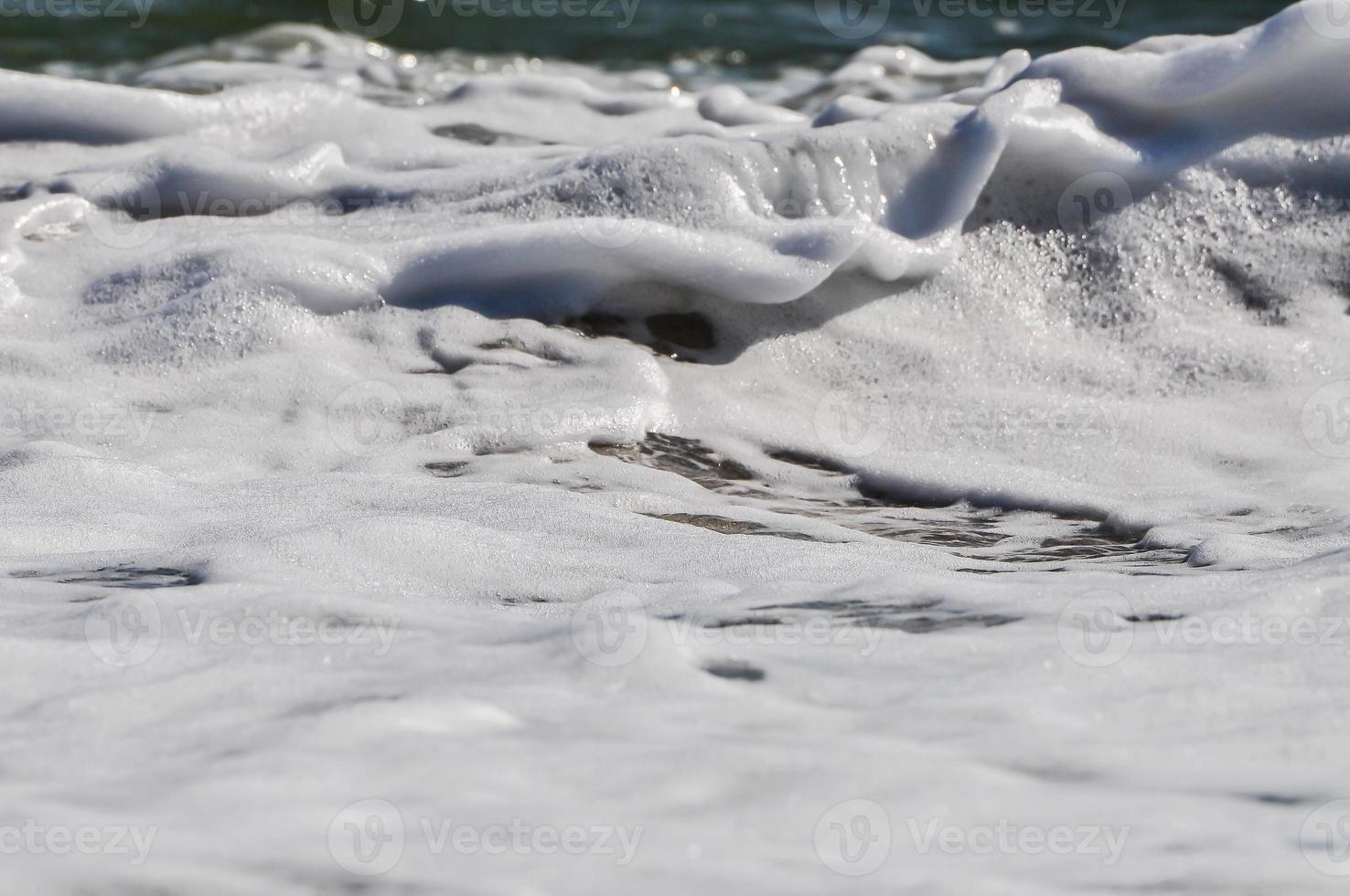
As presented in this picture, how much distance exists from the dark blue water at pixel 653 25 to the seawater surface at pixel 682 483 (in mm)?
1785

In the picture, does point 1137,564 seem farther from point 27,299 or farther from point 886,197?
point 27,299

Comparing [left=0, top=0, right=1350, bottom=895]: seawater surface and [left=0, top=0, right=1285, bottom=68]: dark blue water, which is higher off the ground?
[left=0, top=0, right=1285, bottom=68]: dark blue water

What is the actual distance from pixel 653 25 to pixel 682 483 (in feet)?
20.7

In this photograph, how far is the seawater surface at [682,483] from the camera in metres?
1.61

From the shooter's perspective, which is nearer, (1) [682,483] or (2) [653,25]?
(1) [682,483]

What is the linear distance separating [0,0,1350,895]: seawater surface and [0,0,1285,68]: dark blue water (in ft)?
5.86

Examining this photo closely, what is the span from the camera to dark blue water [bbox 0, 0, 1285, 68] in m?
7.88

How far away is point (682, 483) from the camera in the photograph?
10.5ft

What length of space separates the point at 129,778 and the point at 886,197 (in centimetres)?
325

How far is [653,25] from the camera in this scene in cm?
878

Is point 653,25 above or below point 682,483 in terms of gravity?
above

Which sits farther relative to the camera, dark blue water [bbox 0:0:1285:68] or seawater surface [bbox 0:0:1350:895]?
dark blue water [bbox 0:0:1285:68]

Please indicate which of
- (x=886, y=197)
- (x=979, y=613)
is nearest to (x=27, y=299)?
→ (x=886, y=197)

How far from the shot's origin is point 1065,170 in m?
4.35
